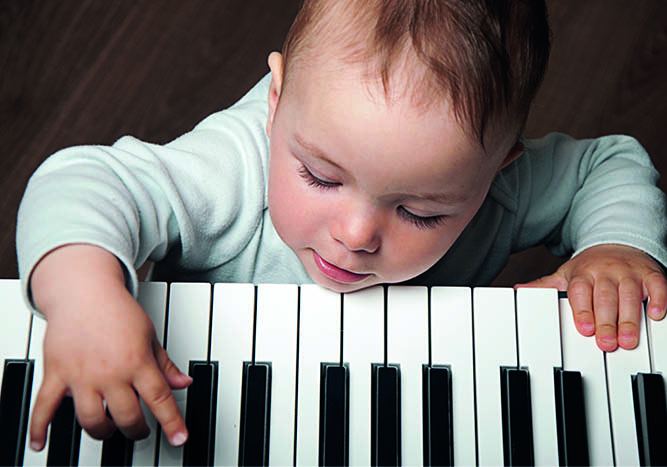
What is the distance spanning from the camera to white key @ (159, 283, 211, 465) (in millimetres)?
816

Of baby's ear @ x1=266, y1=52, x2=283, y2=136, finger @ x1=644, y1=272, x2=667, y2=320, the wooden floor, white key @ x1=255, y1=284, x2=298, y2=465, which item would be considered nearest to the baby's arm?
white key @ x1=255, y1=284, x2=298, y2=465

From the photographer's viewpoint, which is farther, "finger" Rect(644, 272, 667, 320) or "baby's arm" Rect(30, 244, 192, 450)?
"finger" Rect(644, 272, 667, 320)

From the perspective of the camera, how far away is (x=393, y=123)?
0.75m

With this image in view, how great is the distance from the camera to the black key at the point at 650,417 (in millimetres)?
802

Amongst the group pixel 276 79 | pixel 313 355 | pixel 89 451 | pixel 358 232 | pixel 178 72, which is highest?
pixel 178 72

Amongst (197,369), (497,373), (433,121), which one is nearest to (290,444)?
(197,369)

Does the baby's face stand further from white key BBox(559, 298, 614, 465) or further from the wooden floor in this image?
the wooden floor

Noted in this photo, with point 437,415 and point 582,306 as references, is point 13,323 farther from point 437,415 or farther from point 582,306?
point 582,306

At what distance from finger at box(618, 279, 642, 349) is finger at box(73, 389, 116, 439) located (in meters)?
0.55

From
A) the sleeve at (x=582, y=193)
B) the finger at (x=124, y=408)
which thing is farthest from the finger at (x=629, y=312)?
the finger at (x=124, y=408)

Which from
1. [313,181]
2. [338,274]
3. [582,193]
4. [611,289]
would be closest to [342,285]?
[338,274]

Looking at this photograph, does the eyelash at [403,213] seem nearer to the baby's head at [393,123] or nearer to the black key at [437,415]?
the baby's head at [393,123]

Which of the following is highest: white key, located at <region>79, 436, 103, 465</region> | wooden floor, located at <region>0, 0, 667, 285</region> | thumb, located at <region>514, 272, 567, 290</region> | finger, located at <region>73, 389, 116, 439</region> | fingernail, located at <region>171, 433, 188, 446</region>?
wooden floor, located at <region>0, 0, 667, 285</region>

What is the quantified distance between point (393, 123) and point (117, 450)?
0.42m
